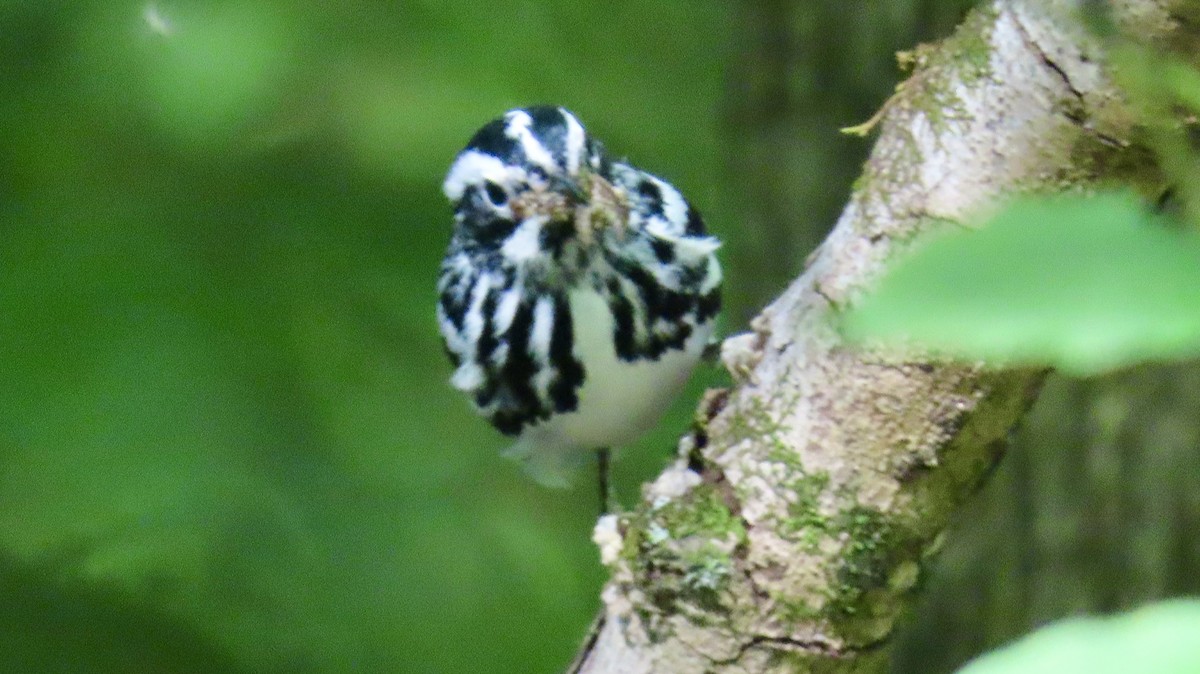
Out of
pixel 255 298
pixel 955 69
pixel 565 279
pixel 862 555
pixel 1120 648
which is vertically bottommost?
pixel 1120 648

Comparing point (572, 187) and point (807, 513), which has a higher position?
point (572, 187)

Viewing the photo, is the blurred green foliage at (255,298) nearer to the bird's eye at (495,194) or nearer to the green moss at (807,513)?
the bird's eye at (495,194)

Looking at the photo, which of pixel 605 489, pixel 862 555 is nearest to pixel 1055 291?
pixel 862 555

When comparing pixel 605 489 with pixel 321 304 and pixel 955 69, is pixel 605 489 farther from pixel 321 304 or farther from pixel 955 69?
pixel 955 69

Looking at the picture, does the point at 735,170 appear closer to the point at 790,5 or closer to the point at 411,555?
the point at 790,5

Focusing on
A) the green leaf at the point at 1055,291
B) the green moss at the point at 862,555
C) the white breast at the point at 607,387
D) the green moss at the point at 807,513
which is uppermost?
the white breast at the point at 607,387

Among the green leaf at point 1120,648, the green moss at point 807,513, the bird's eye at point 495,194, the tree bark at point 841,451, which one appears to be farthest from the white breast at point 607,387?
the green leaf at point 1120,648

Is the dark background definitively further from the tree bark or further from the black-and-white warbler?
the tree bark
